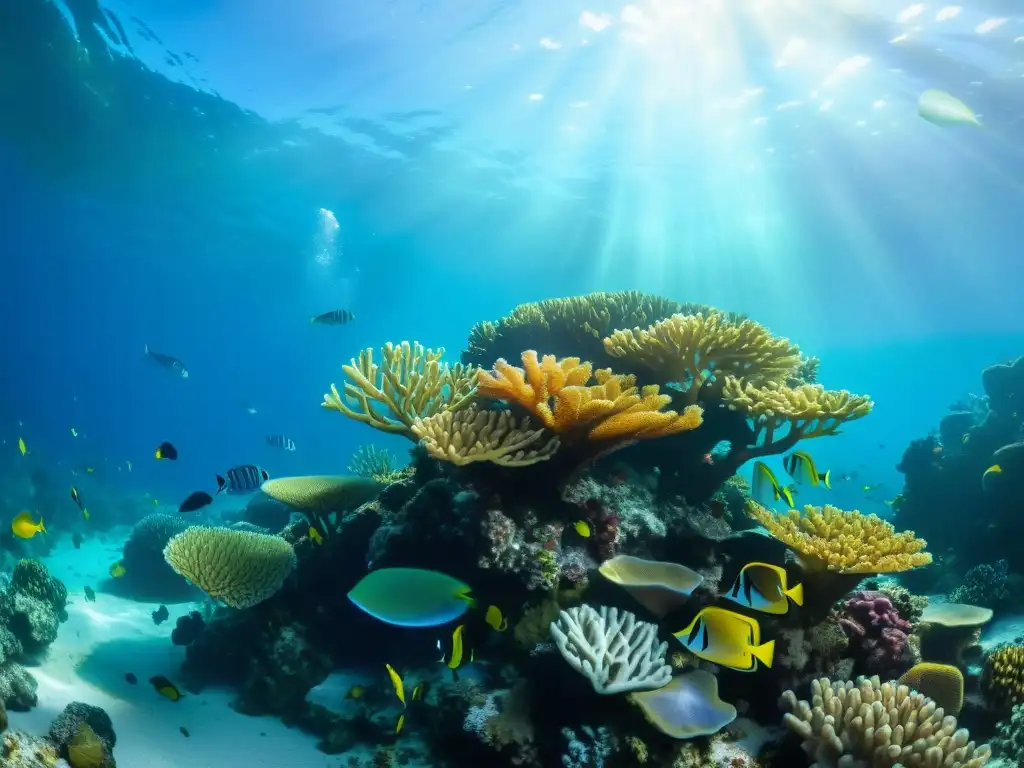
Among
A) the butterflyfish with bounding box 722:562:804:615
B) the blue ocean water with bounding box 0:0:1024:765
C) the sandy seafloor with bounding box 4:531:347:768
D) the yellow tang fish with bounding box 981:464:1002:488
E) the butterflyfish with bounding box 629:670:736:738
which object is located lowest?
the sandy seafloor with bounding box 4:531:347:768

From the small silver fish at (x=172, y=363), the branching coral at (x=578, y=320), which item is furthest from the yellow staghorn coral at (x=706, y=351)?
the small silver fish at (x=172, y=363)

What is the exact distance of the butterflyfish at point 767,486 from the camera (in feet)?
17.6

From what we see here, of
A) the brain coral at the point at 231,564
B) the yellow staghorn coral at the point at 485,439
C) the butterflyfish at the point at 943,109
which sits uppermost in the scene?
the butterflyfish at the point at 943,109

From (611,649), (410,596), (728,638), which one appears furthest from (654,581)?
(410,596)

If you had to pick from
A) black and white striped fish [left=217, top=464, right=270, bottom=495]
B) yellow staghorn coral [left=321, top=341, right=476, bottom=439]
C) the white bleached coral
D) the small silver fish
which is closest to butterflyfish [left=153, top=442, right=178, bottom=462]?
black and white striped fish [left=217, top=464, right=270, bottom=495]

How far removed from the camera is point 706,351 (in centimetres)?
516

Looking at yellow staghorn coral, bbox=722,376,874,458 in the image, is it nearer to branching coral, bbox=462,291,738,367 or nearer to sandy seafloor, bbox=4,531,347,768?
branching coral, bbox=462,291,738,367

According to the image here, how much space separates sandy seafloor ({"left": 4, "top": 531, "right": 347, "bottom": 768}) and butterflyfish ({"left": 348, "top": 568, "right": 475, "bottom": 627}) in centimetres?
221

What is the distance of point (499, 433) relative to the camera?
4164 mm

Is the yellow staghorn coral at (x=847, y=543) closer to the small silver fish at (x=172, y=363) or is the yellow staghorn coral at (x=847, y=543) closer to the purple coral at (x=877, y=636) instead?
the purple coral at (x=877, y=636)

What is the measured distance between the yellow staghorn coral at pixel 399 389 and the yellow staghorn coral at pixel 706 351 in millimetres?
1729

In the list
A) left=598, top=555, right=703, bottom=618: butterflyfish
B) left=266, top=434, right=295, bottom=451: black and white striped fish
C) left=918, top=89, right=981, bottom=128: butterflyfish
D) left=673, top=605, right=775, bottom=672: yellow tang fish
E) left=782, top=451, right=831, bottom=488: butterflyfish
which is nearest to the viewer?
left=673, top=605, right=775, bottom=672: yellow tang fish

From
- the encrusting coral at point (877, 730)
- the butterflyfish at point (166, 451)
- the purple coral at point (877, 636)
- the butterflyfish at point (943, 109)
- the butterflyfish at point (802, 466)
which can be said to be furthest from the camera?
the butterflyfish at point (943, 109)

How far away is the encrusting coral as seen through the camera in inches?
122
